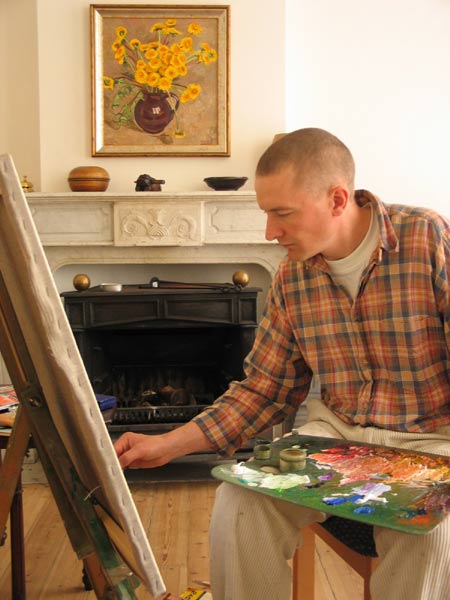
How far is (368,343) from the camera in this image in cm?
168

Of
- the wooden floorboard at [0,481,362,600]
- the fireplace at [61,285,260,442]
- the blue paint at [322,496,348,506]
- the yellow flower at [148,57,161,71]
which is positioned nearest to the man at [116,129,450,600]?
the blue paint at [322,496,348,506]

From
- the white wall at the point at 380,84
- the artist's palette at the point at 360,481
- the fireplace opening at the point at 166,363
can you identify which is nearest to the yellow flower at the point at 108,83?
the white wall at the point at 380,84

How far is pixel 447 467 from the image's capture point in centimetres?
132

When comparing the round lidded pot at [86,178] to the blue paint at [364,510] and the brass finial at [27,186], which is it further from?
the blue paint at [364,510]

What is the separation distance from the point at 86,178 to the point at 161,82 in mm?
635

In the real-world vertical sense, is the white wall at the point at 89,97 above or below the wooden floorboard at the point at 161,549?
above

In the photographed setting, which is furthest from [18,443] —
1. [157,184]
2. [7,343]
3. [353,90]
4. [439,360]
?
[353,90]

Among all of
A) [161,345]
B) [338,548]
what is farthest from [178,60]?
[338,548]

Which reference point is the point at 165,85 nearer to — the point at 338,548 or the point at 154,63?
the point at 154,63

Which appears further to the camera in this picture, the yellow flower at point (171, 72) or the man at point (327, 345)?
the yellow flower at point (171, 72)

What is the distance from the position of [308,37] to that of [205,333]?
65.9 inches

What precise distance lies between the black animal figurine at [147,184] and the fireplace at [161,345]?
486 millimetres

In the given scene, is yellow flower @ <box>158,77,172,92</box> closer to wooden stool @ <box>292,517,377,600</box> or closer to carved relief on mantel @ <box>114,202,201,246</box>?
carved relief on mantel @ <box>114,202,201,246</box>

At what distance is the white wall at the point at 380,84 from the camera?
3.89 m
